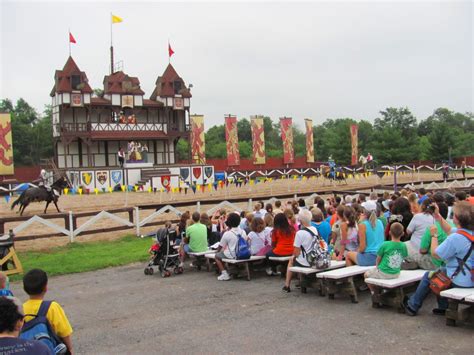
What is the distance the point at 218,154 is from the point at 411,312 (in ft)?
227

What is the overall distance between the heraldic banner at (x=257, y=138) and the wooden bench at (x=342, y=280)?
38809mm

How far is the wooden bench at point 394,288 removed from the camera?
6535 millimetres

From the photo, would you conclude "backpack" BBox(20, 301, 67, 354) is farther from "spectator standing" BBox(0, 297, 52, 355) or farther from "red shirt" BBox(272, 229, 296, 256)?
"red shirt" BBox(272, 229, 296, 256)

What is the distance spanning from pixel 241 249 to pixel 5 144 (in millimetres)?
34063

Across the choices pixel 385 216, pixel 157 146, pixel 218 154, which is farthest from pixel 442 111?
pixel 385 216

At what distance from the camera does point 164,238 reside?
388 inches

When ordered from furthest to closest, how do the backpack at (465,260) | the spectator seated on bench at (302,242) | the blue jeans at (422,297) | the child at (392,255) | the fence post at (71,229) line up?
the fence post at (71,229) < the spectator seated on bench at (302,242) < the child at (392,255) < the blue jeans at (422,297) < the backpack at (465,260)

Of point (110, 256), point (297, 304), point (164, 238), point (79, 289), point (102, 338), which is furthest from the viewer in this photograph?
point (110, 256)

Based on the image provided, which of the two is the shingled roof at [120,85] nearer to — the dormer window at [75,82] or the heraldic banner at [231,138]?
the dormer window at [75,82]

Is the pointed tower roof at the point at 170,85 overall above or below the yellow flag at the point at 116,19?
below

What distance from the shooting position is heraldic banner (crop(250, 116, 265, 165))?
46.1m

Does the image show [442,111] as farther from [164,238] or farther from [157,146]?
[164,238]

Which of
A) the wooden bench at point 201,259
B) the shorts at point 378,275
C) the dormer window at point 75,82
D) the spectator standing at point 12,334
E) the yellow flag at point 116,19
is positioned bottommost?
the wooden bench at point 201,259

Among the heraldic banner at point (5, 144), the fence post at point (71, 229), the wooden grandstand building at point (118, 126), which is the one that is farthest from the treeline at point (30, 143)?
the fence post at point (71, 229)
